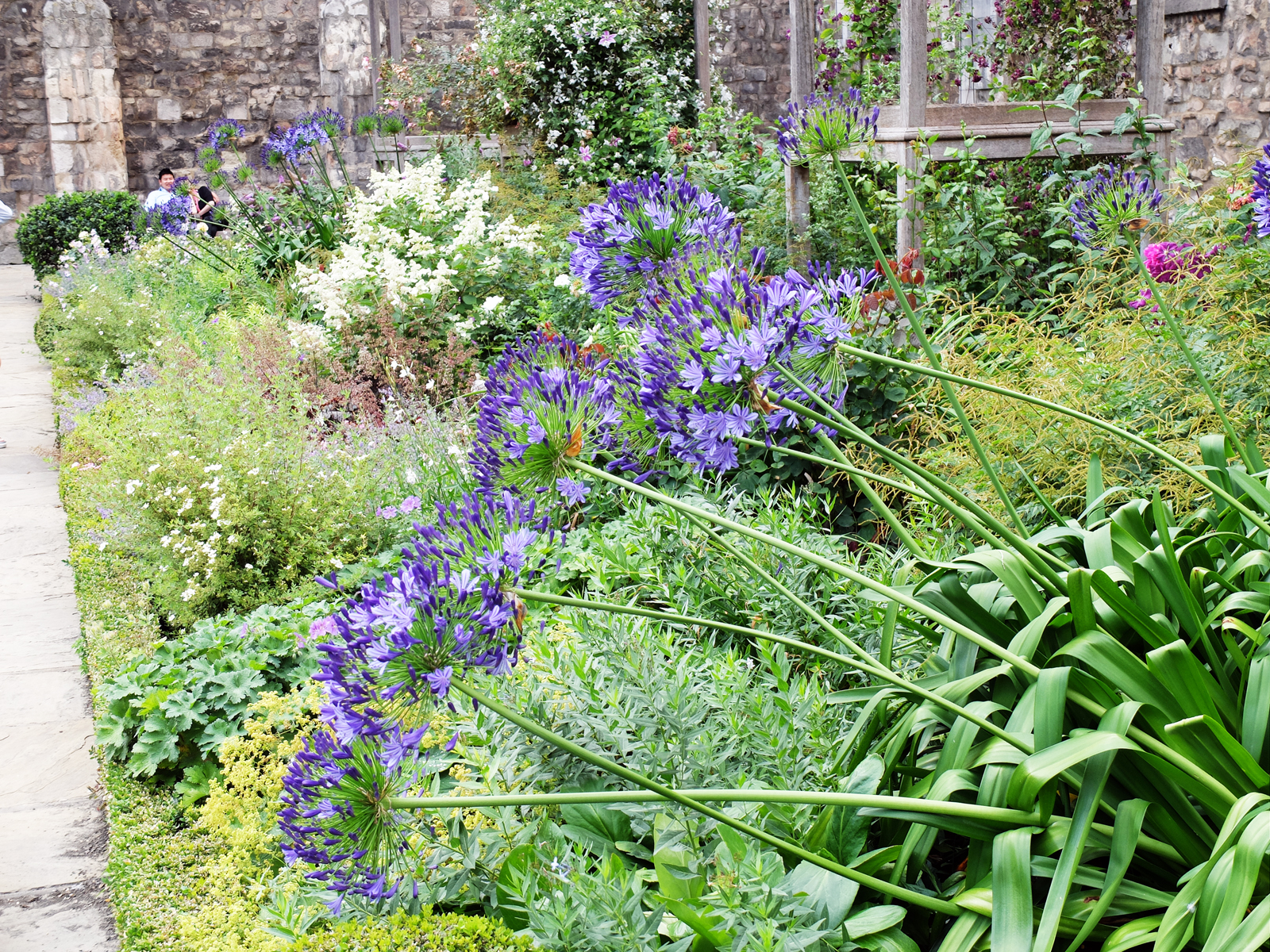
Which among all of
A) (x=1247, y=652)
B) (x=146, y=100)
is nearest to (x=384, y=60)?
(x=146, y=100)

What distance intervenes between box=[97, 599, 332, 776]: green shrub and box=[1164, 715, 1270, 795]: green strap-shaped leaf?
2.22m

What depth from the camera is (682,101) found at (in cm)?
834

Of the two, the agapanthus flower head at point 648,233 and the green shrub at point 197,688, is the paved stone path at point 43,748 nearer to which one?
the green shrub at point 197,688

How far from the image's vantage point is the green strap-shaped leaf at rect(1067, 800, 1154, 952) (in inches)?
47.3

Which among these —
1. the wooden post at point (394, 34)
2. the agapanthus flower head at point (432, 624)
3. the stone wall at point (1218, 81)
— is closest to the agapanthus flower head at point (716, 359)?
the agapanthus flower head at point (432, 624)

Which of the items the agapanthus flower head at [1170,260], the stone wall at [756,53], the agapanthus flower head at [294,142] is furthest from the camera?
the stone wall at [756,53]

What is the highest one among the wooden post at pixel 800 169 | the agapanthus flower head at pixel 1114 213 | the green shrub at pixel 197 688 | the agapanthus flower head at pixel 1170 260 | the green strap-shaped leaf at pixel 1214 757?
the wooden post at pixel 800 169

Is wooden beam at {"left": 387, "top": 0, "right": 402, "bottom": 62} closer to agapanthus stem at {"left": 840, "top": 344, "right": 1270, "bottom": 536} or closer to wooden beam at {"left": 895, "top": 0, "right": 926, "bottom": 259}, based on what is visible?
wooden beam at {"left": 895, "top": 0, "right": 926, "bottom": 259}

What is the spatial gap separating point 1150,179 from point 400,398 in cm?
350

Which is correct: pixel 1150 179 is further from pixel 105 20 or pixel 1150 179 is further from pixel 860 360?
pixel 105 20

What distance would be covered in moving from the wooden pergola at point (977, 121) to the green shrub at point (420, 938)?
356 centimetres

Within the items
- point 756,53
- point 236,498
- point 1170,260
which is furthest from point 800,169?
point 756,53

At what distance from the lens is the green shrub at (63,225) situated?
12680mm

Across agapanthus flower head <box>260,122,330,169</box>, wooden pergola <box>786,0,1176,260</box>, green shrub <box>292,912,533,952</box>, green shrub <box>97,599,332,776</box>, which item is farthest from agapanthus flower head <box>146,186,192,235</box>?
green shrub <box>292,912,533,952</box>
